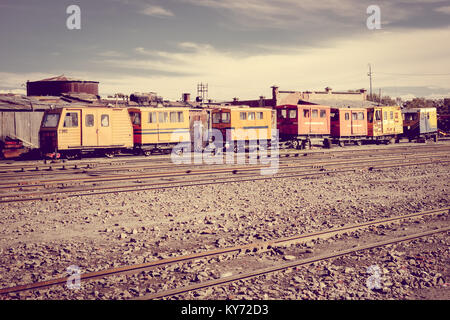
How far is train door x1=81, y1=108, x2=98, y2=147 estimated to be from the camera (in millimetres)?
19703

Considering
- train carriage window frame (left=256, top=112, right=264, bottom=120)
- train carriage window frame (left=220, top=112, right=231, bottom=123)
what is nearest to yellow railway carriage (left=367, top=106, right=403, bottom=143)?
train carriage window frame (left=256, top=112, right=264, bottom=120)

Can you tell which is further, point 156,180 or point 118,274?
point 156,180

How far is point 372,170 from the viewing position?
15617mm

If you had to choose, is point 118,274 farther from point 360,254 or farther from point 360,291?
point 360,254

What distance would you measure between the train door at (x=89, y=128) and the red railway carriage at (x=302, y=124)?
13.1 meters

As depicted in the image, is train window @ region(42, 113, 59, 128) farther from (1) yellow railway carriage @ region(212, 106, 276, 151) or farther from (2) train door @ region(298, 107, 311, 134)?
(2) train door @ region(298, 107, 311, 134)

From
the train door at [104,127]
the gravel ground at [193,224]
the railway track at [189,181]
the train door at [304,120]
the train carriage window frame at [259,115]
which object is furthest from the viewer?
the train door at [304,120]

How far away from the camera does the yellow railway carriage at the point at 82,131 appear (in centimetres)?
1909

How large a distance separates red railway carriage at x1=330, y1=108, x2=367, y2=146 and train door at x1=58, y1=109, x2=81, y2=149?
61.8ft

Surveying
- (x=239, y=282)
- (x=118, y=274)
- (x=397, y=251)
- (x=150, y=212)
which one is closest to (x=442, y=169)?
(x=397, y=251)

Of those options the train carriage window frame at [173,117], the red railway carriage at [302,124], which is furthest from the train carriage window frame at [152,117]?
the red railway carriage at [302,124]

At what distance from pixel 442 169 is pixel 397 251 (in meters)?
11.8

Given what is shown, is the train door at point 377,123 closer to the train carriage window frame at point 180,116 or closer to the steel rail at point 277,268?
the train carriage window frame at point 180,116

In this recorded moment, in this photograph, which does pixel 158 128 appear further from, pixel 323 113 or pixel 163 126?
pixel 323 113
